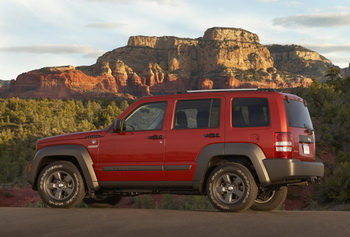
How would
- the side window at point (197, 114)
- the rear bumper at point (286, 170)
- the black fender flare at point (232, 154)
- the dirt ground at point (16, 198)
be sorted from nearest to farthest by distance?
the rear bumper at point (286, 170) < the black fender flare at point (232, 154) < the side window at point (197, 114) < the dirt ground at point (16, 198)

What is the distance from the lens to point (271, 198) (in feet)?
32.7

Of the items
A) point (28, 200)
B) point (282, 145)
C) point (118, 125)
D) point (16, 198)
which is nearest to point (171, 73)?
point (16, 198)

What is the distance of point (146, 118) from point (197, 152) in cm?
111

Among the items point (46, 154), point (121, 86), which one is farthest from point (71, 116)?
point (121, 86)

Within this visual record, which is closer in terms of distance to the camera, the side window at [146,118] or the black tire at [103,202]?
the side window at [146,118]

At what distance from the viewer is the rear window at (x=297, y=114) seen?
8969 mm

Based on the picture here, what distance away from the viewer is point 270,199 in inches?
392

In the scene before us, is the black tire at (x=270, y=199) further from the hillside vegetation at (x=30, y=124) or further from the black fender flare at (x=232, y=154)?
the hillside vegetation at (x=30, y=124)

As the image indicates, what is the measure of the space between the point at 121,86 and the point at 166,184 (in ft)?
551

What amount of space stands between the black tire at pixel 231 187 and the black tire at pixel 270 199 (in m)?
1.17

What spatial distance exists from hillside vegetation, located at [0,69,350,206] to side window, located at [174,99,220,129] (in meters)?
13.4

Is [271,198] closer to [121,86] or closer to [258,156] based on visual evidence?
[258,156]

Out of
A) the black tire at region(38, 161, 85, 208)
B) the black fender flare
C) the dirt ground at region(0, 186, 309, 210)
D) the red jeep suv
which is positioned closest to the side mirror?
the red jeep suv

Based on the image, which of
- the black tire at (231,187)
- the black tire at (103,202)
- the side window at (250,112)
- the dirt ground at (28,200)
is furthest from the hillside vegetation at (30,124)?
the side window at (250,112)
